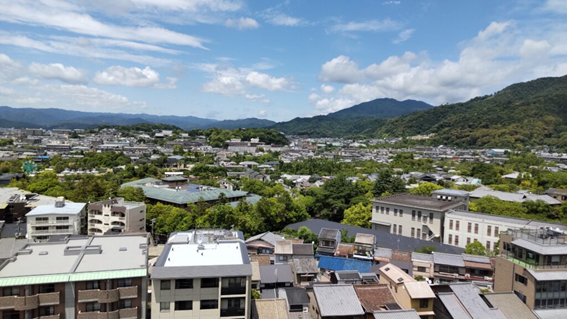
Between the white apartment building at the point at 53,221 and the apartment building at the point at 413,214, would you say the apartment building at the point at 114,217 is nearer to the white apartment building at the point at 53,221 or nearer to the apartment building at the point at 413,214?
the white apartment building at the point at 53,221

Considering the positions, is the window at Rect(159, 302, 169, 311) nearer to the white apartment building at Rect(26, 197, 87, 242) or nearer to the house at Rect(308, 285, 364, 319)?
the house at Rect(308, 285, 364, 319)

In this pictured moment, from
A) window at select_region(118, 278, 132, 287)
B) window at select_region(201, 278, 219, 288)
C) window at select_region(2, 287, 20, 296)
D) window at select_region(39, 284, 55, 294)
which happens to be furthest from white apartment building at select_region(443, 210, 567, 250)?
window at select_region(2, 287, 20, 296)

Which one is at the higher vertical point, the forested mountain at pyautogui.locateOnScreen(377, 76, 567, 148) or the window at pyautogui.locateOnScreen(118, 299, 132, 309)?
the forested mountain at pyautogui.locateOnScreen(377, 76, 567, 148)

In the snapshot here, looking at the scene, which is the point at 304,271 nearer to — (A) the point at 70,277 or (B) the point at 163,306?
(B) the point at 163,306

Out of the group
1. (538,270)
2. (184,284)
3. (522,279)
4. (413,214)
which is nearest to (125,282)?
(184,284)

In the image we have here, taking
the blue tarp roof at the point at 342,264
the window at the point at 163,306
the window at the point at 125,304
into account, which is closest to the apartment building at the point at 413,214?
the blue tarp roof at the point at 342,264

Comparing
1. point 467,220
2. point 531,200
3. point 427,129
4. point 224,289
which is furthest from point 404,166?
point 427,129
